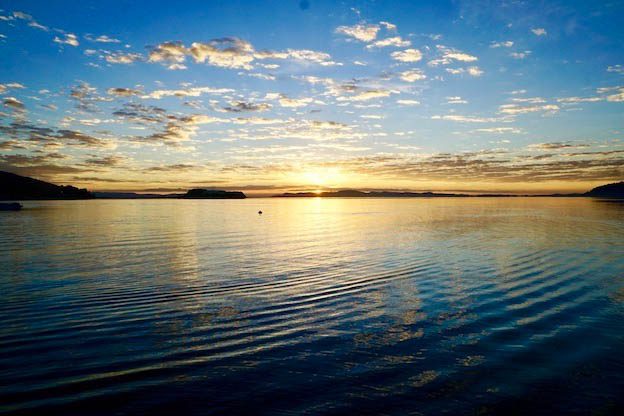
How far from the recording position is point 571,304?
16.2 m

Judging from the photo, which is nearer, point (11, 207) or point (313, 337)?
point (313, 337)

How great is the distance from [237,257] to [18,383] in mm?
21117

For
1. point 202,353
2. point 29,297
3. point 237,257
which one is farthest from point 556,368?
point 237,257

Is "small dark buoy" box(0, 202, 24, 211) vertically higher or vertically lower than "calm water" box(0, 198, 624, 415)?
higher

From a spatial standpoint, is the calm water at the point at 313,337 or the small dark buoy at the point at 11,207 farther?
the small dark buoy at the point at 11,207

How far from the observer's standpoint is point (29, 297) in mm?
17062

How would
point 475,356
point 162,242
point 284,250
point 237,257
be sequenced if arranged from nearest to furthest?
point 475,356 → point 237,257 → point 284,250 → point 162,242

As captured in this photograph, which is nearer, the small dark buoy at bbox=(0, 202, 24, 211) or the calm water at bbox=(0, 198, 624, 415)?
the calm water at bbox=(0, 198, 624, 415)

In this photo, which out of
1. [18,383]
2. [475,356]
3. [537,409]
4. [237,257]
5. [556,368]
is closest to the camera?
[537,409]

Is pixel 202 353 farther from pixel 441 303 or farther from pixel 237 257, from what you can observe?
pixel 237 257

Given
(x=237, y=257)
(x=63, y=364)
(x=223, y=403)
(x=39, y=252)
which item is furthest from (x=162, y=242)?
(x=223, y=403)

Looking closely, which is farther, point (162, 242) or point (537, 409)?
point (162, 242)

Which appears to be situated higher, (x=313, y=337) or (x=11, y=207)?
(x=11, y=207)

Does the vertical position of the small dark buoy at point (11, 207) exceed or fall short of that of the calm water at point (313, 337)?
it exceeds it
